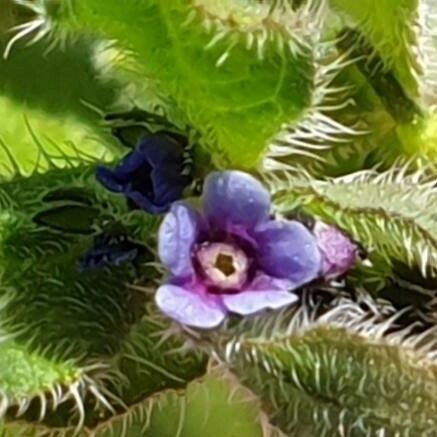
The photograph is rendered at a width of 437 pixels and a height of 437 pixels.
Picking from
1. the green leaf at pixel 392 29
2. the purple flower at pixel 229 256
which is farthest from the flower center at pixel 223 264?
the green leaf at pixel 392 29

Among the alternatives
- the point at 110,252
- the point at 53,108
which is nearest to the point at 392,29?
the point at 110,252

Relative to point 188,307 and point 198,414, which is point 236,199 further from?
point 198,414

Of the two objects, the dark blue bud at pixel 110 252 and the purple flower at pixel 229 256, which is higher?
the purple flower at pixel 229 256

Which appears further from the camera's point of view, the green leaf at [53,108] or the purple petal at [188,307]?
the green leaf at [53,108]

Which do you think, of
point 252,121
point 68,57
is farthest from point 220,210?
point 68,57

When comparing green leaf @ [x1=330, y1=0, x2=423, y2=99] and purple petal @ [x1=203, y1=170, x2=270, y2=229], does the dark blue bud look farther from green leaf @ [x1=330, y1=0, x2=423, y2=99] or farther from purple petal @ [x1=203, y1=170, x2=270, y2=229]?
green leaf @ [x1=330, y1=0, x2=423, y2=99]

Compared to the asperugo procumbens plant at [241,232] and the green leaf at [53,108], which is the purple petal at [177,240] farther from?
the green leaf at [53,108]

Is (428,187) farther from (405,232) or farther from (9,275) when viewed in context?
(9,275)

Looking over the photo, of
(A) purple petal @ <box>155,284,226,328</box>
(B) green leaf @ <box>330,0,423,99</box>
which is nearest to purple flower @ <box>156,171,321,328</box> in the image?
(A) purple petal @ <box>155,284,226,328</box>
